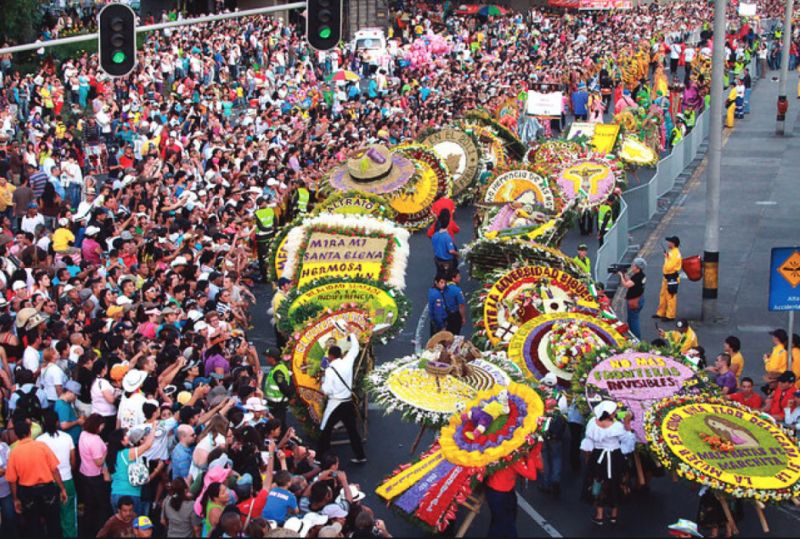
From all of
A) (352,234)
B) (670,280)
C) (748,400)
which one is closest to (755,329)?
(670,280)

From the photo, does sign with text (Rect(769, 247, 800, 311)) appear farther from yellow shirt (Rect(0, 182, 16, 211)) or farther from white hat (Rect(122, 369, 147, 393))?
yellow shirt (Rect(0, 182, 16, 211))

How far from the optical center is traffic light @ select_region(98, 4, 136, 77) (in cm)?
1672

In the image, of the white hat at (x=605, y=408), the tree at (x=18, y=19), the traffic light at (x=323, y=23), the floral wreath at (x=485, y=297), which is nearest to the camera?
the white hat at (x=605, y=408)

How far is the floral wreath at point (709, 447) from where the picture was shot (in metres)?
12.4

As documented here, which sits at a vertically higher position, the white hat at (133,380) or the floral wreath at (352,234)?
the floral wreath at (352,234)

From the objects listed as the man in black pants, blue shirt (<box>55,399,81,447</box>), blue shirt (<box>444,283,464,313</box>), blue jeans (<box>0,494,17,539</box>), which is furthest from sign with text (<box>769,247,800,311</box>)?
blue jeans (<box>0,494,17,539</box>)

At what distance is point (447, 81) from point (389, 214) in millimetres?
20506

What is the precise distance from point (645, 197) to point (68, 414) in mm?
17273

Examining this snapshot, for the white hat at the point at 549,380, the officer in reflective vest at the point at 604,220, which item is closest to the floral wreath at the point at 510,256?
the white hat at the point at 549,380

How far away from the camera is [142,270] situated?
18.7 meters

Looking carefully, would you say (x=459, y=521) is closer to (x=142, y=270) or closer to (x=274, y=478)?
(x=274, y=478)

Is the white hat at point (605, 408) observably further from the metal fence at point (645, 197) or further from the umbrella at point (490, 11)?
the umbrella at point (490, 11)

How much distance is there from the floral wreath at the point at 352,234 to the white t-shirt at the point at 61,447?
579 centimetres

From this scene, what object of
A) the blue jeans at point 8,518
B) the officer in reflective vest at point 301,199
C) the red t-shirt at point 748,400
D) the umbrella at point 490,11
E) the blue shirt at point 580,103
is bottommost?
the blue jeans at point 8,518
